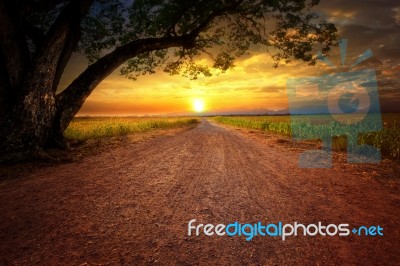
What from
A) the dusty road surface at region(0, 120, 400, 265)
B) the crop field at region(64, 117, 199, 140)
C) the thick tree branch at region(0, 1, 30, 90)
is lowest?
the dusty road surface at region(0, 120, 400, 265)

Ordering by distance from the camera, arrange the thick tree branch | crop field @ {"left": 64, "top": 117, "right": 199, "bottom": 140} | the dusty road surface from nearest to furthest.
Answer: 1. the dusty road surface
2. the thick tree branch
3. crop field @ {"left": 64, "top": 117, "right": 199, "bottom": 140}

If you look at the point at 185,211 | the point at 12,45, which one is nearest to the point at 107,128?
the point at 12,45

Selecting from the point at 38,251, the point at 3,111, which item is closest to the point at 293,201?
the point at 38,251

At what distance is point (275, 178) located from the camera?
19.9ft

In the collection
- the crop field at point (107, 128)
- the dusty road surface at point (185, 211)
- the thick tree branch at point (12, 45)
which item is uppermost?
the thick tree branch at point (12, 45)

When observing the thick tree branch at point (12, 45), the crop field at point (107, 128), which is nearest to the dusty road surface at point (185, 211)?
the thick tree branch at point (12, 45)

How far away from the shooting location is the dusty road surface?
286 centimetres

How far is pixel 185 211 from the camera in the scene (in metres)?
4.01

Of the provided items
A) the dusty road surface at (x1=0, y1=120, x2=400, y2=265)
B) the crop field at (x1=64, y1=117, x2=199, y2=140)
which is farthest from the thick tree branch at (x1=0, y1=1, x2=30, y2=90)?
the crop field at (x1=64, y1=117, x2=199, y2=140)

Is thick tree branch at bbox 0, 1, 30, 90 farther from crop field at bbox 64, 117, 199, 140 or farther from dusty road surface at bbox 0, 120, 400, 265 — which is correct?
crop field at bbox 64, 117, 199, 140

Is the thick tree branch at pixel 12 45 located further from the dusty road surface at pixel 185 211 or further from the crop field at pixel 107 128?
the crop field at pixel 107 128

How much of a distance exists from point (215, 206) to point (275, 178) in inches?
94.5

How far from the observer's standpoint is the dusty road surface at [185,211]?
9.39 ft

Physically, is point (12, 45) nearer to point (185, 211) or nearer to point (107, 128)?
point (185, 211)
